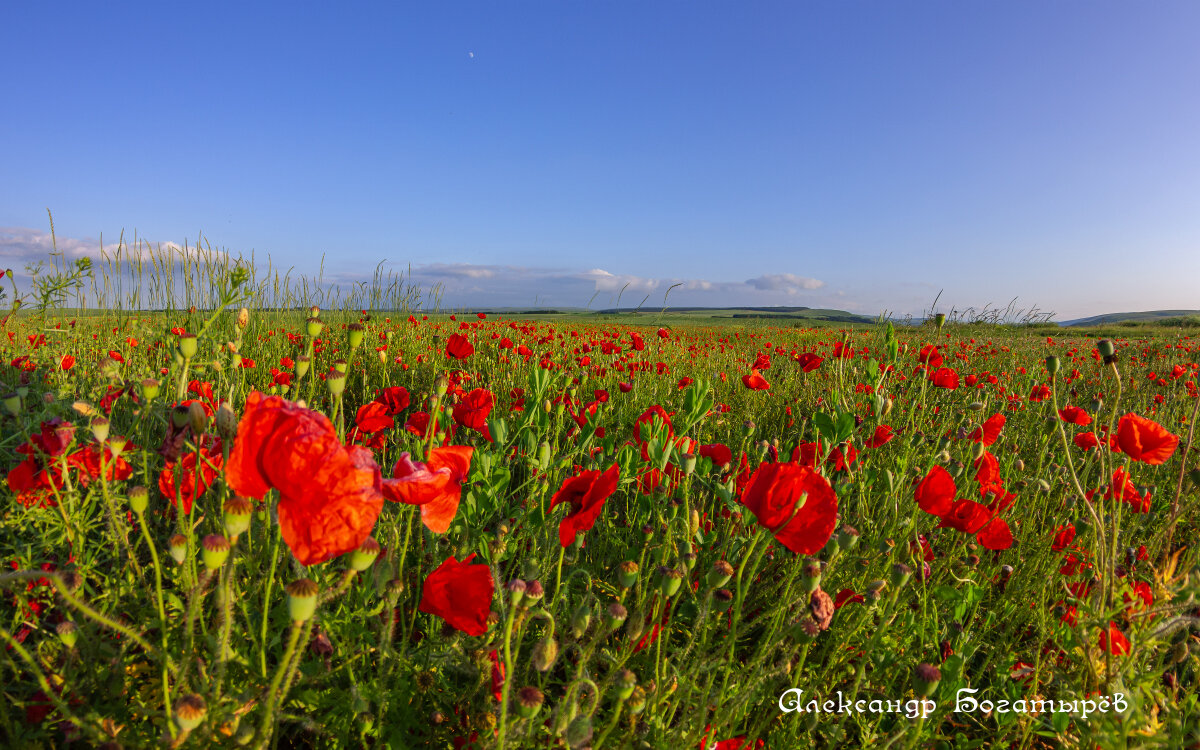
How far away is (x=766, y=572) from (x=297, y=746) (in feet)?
5.12

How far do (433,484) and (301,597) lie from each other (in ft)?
0.97

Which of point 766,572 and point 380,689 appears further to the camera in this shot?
point 766,572

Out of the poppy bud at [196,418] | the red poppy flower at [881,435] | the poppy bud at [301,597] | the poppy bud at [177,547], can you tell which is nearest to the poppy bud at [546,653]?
the poppy bud at [301,597]

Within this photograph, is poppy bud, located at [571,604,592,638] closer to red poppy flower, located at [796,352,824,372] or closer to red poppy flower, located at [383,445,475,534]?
red poppy flower, located at [383,445,475,534]

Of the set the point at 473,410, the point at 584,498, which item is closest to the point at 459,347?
the point at 473,410

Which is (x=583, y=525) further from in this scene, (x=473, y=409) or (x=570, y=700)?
(x=473, y=409)

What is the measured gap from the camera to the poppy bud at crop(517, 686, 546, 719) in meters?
0.81

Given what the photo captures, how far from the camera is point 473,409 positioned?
197 centimetres

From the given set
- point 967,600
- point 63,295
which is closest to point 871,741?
point 967,600

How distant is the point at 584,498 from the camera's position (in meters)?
1.26

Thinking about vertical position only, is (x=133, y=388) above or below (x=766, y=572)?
above

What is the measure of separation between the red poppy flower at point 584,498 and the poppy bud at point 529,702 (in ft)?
1.10

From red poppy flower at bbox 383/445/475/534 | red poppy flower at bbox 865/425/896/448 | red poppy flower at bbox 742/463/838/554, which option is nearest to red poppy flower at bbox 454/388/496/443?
red poppy flower at bbox 383/445/475/534

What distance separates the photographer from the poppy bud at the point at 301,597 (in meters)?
0.70
